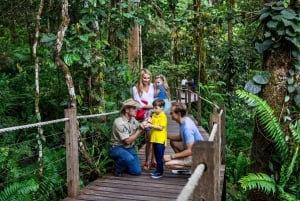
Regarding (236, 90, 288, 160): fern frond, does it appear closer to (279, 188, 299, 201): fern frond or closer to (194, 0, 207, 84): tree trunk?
(279, 188, 299, 201): fern frond

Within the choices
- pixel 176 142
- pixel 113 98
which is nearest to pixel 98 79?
pixel 176 142

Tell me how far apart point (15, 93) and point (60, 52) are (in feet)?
9.87

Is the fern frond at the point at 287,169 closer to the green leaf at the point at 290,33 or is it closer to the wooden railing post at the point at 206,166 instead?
the green leaf at the point at 290,33

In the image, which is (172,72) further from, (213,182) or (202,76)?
(213,182)

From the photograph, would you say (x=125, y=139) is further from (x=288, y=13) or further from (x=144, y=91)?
(x=288, y=13)

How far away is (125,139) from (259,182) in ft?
6.64

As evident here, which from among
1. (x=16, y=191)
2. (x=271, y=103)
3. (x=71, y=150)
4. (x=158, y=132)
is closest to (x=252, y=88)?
(x=271, y=103)

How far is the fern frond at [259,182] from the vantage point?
4814 millimetres

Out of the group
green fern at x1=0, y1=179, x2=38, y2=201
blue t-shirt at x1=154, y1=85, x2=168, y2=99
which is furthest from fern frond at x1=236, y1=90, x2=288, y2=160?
green fern at x1=0, y1=179, x2=38, y2=201

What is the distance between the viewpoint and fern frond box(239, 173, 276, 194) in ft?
15.8

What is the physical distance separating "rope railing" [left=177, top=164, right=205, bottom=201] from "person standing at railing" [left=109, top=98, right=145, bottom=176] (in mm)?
3051

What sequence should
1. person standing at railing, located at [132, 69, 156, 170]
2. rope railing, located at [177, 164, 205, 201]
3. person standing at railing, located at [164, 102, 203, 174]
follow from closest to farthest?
rope railing, located at [177, 164, 205, 201] → person standing at railing, located at [164, 102, 203, 174] → person standing at railing, located at [132, 69, 156, 170]

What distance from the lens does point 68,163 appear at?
187 inches

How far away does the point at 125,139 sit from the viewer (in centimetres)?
552
